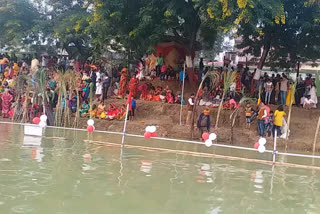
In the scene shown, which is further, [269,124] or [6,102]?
[6,102]

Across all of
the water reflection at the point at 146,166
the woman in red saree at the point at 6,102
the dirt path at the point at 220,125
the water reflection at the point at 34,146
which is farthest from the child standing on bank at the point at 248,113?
the woman in red saree at the point at 6,102

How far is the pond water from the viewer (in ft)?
20.2

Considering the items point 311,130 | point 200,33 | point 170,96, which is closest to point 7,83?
point 170,96

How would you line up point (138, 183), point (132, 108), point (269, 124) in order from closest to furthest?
point (138, 183) < point (269, 124) < point (132, 108)

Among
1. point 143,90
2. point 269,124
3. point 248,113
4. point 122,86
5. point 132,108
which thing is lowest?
point 269,124

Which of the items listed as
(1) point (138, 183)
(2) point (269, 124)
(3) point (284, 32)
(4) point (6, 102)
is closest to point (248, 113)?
(2) point (269, 124)

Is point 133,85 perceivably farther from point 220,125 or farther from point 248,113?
point 248,113

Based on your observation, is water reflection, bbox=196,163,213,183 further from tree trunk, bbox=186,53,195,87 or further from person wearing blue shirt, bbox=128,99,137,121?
tree trunk, bbox=186,53,195,87

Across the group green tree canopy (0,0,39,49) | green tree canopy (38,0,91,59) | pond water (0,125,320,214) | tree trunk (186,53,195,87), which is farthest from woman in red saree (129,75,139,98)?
pond water (0,125,320,214)

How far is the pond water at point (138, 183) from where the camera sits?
20.2ft

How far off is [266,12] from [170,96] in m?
5.91

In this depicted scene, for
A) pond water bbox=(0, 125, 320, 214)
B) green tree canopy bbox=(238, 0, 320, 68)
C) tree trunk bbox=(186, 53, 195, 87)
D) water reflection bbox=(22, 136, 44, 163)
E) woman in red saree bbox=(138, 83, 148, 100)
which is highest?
green tree canopy bbox=(238, 0, 320, 68)

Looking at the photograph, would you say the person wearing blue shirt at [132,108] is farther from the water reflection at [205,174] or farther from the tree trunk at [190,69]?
the water reflection at [205,174]

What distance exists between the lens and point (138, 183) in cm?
757
